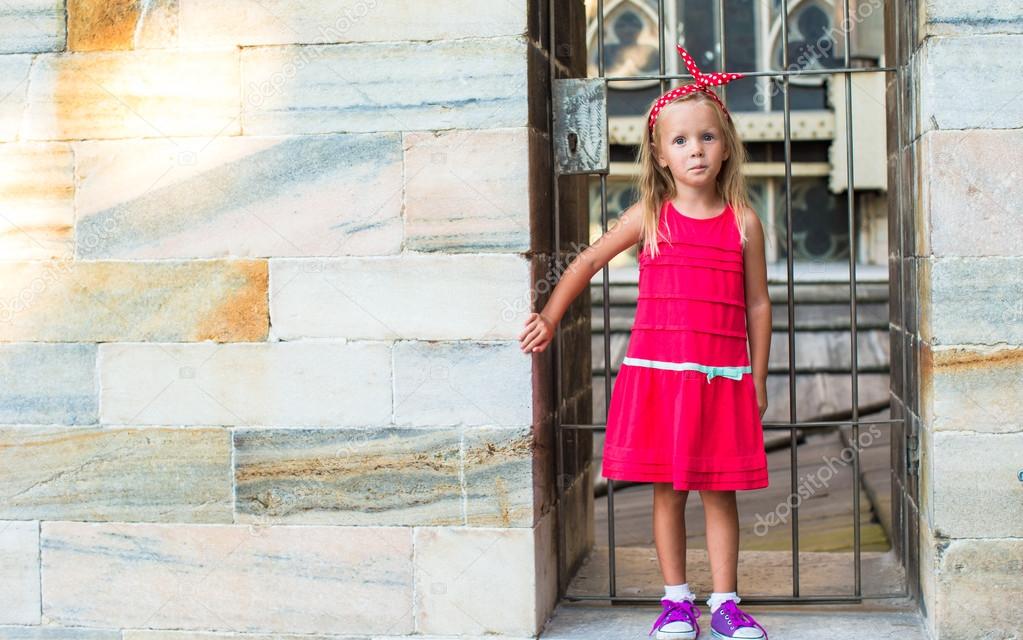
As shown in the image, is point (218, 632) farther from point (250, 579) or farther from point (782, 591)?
point (782, 591)

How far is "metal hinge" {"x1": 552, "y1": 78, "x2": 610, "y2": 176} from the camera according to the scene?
379 cm

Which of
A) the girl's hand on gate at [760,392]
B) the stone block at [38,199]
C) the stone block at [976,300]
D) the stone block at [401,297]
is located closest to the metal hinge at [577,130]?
the stone block at [401,297]

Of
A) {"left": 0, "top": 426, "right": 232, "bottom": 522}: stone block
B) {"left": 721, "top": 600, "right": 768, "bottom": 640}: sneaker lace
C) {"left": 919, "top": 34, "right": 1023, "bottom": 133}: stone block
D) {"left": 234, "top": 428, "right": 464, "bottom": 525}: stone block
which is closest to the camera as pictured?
{"left": 919, "top": 34, "right": 1023, "bottom": 133}: stone block

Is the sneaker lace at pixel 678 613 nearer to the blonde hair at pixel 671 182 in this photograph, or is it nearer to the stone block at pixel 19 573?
the blonde hair at pixel 671 182

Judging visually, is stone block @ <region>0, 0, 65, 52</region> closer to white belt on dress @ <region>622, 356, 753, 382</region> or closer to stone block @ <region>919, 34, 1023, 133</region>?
white belt on dress @ <region>622, 356, 753, 382</region>

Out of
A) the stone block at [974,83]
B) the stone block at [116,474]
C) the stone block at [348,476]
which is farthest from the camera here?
the stone block at [116,474]

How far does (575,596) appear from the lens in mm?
4035

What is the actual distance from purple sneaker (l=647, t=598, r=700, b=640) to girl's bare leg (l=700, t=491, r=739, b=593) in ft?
0.34

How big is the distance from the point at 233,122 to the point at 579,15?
4.62 feet

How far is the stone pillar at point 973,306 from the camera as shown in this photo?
3.41 metres

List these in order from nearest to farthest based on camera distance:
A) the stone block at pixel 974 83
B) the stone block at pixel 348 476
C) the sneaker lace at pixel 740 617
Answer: the stone block at pixel 974 83, the sneaker lace at pixel 740 617, the stone block at pixel 348 476

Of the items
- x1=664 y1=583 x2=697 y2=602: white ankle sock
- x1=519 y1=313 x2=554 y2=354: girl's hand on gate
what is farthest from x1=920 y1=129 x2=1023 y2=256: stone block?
x1=664 y1=583 x2=697 y2=602: white ankle sock

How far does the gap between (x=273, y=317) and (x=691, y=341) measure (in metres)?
1.17

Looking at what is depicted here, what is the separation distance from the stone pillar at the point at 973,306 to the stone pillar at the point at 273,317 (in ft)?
3.52
